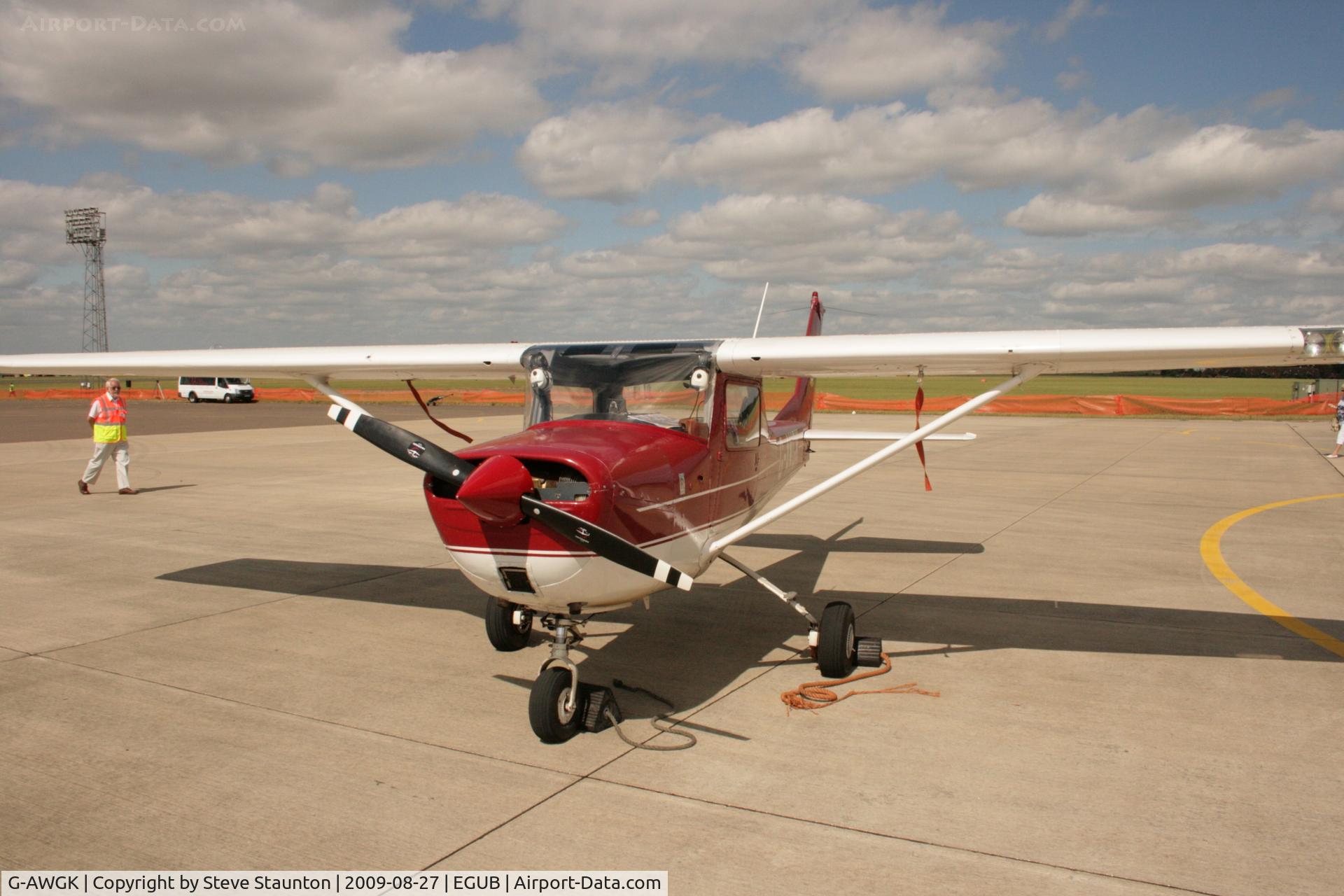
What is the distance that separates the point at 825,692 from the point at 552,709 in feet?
5.99

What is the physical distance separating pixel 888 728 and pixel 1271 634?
12.5ft

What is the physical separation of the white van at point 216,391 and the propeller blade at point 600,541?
48103 millimetres

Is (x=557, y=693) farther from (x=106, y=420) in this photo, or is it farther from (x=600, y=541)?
(x=106, y=420)

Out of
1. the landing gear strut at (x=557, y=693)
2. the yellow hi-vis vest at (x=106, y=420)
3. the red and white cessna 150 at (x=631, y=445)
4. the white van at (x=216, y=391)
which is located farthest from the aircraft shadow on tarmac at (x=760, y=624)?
the white van at (x=216, y=391)

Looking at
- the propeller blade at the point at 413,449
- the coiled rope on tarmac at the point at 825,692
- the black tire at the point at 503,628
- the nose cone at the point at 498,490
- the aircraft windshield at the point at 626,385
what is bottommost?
the coiled rope on tarmac at the point at 825,692

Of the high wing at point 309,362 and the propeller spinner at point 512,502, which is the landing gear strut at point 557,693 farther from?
the high wing at point 309,362

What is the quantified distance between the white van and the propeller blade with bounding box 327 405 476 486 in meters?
46.9

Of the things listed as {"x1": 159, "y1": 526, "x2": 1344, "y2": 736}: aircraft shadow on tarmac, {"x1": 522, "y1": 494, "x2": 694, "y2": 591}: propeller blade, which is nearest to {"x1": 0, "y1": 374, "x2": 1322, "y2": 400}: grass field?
{"x1": 159, "y1": 526, "x2": 1344, "y2": 736}: aircraft shadow on tarmac

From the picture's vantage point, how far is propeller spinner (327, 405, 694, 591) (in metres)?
4.31

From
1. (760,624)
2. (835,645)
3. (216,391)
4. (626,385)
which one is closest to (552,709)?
(835,645)

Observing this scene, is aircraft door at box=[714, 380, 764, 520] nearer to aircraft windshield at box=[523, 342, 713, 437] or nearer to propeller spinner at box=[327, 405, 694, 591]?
aircraft windshield at box=[523, 342, 713, 437]

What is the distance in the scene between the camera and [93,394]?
172 feet

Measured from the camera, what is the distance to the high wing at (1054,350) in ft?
18.4

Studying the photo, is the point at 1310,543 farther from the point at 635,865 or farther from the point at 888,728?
the point at 635,865
